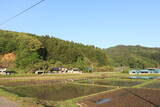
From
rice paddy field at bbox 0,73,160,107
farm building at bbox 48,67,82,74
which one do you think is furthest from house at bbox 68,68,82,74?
rice paddy field at bbox 0,73,160,107

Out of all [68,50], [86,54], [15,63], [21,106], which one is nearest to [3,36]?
[15,63]

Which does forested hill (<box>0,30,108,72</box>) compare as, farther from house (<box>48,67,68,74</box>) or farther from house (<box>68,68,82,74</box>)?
house (<box>68,68,82,74</box>)

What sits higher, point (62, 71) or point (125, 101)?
point (62, 71)

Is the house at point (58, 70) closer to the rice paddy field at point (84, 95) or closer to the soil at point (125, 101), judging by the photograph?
the rice paddy field at point (84, 95)

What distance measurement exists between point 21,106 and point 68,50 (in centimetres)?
6136

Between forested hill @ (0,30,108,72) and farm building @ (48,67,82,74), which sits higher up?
forested hill @ (0,30,108,72)

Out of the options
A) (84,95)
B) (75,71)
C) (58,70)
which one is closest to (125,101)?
(84,95)

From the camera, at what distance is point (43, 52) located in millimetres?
64500

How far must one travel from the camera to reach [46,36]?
7400 cm

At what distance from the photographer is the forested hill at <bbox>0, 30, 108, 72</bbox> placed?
170ft

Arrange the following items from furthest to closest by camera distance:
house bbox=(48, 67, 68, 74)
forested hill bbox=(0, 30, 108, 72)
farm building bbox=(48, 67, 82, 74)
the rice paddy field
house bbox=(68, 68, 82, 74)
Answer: house bbox=(68, 68, 82, 74), farm building bbox=(48, 67, 82, 74), house bbox=(48, 67, 68, 74), forested hill bbox=(0, 30, 108, 72), the rice paddy field

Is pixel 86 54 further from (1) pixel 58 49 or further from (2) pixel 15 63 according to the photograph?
(2) pixel 15 63

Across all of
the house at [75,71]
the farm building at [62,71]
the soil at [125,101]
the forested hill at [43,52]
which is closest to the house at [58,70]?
the farm building at [62,71]

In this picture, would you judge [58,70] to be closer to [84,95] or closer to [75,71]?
[75,71]
